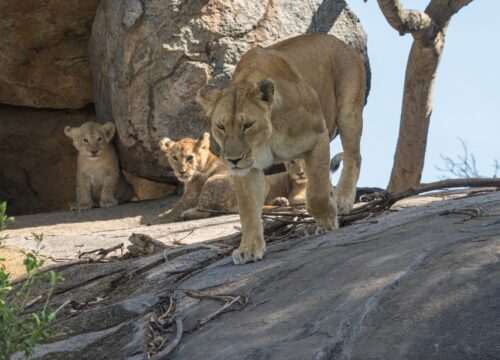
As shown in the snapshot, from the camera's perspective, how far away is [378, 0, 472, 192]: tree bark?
30.8 ft

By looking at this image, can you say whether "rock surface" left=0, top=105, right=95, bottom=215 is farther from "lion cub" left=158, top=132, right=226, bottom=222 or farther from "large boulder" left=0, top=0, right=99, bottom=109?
"lion cub" left=158, top=132, right=226, bottom=222

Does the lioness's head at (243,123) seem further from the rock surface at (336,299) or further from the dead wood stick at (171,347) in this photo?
the dead wood stick at (171,347)

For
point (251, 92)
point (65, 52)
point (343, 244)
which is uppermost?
point (65, 52)

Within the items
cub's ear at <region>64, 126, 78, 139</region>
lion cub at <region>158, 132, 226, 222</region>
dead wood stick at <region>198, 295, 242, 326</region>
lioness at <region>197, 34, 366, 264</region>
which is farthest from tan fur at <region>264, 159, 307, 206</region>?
dead wood stick at <region>198, 295, 242, 326</region>

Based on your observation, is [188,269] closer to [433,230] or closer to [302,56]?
[433,230]

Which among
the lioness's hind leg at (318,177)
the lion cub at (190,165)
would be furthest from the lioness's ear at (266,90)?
the lion cub at (190,165)

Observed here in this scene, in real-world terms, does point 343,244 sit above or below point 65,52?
below

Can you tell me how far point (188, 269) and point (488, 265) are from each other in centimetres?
186

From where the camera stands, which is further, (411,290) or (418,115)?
(418,115)

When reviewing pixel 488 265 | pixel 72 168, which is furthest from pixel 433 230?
pixel 72 168

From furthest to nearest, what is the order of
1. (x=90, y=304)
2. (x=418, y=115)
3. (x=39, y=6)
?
(x=39, y=6) → (x=418, y=115) → (x=90, y=304)

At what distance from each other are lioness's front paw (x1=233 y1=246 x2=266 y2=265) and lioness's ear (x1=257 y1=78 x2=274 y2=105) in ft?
2.36

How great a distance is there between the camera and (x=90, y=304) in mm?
4840

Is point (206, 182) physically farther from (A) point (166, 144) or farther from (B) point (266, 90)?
→ (B) point (266, 90)
